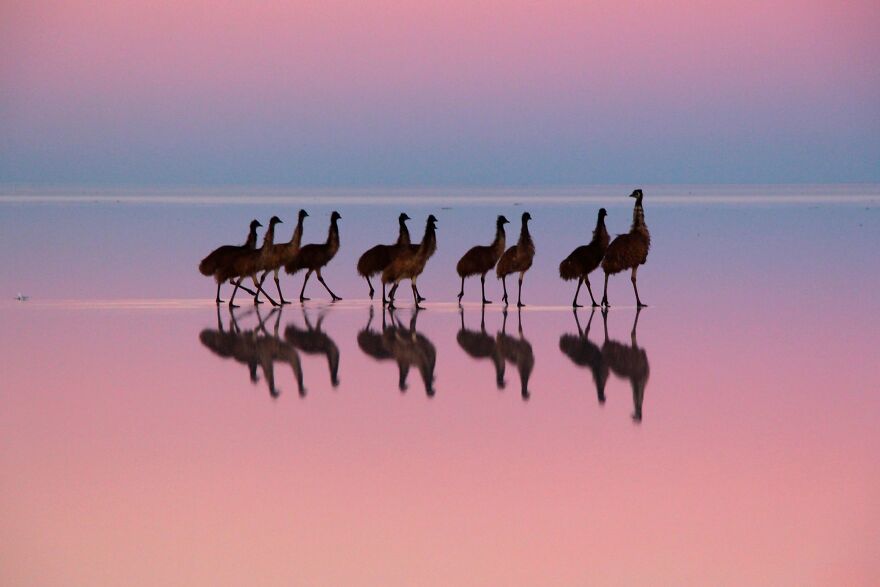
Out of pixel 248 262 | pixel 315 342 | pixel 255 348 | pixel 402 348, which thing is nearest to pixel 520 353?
pixel 402 348

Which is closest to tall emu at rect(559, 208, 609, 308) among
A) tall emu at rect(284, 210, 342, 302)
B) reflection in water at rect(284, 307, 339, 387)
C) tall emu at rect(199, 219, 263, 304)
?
reflection in water at rect(284, 307, 339, 387)

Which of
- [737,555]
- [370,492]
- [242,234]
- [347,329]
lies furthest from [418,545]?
[242,234]

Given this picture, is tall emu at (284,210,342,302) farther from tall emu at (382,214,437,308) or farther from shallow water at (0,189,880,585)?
tall emu at (382,214,437,308)

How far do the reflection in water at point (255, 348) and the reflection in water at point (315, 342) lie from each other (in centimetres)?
12

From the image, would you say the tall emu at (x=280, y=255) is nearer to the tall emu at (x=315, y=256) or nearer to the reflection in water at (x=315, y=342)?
the tall emu at (x=315, y=256)

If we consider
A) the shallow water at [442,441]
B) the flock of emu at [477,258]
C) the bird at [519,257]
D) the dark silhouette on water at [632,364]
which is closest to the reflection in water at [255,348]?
the shallow water at [442,441]

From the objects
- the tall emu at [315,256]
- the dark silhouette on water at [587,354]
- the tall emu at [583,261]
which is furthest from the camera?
the tall emu at [315,256]

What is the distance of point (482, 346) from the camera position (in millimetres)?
13805

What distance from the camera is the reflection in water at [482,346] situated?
12356 mm

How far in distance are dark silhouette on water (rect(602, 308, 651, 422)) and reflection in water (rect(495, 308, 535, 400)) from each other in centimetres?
65

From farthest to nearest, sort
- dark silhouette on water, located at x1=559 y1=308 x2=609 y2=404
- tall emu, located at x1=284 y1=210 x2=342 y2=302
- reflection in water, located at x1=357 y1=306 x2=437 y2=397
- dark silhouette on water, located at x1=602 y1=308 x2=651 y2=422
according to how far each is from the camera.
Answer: tall emu, located at x1=284 y1=210 x2=342 y2=302
reflection in water, located at x1=357 y1=306 x2=437 y2=397
dark silhouette on water, located at x1=559 y1=308 x2=609 y2=404
dark silhouette on water, located at x1=602 y1=308 x2=651 y2=422

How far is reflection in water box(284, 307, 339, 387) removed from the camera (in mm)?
12547

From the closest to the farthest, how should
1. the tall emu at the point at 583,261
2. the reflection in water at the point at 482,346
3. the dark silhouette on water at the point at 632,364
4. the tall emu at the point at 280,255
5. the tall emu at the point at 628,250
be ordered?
the dark silhouette on water at the point at 632,364 → the reflection in water at the point at 482,346 → the tall emu at the point at 628,250 → the tall emu at the point at 583,261 → the tall emu at the point at 280,255

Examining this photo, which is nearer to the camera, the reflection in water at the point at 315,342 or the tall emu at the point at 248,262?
the reflection in water at the point at 315,342
